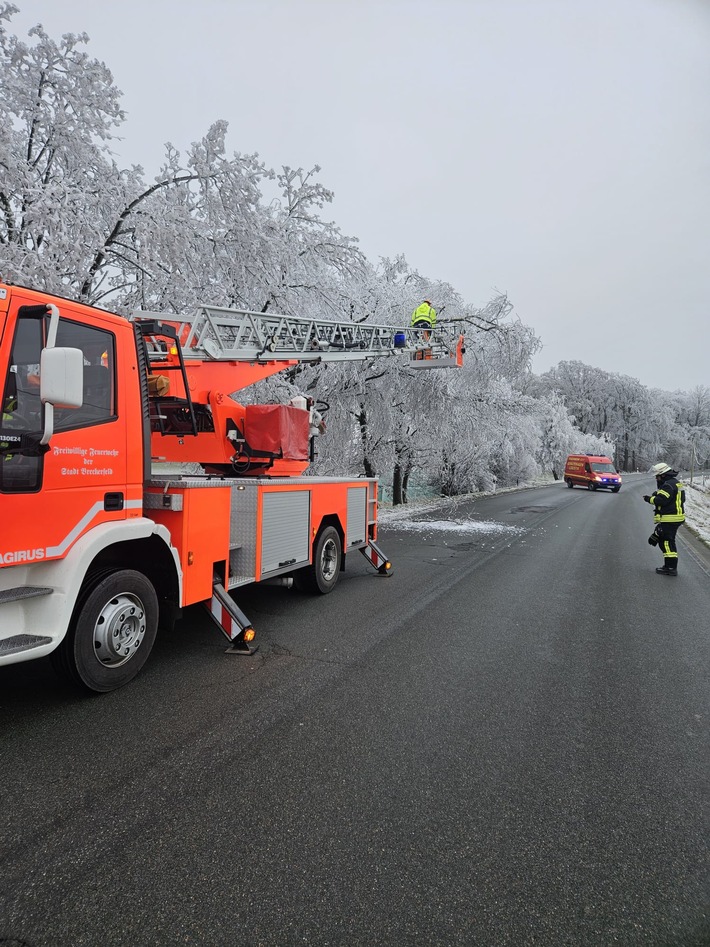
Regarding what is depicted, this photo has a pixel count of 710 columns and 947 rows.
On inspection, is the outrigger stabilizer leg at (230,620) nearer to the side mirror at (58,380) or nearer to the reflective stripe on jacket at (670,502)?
the side mirror at (58,380)

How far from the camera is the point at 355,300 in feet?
49.7

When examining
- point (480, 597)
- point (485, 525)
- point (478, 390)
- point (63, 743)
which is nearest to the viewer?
point (63, 743)

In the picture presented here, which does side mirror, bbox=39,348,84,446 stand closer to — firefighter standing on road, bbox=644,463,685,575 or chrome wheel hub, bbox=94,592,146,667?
chrome wheel hub, bbox=94,592,146,667

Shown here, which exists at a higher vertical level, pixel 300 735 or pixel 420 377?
pixel 420 377

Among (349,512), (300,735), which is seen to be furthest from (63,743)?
(349,512)

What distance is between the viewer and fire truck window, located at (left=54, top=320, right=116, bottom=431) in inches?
136

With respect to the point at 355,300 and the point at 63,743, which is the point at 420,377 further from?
the point at 63,743

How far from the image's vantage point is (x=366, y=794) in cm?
269

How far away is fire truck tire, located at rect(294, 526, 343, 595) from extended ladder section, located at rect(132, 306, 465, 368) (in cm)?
236

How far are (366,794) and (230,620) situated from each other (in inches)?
87.3

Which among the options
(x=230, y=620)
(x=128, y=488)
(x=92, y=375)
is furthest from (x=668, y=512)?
(x=92, y=375)

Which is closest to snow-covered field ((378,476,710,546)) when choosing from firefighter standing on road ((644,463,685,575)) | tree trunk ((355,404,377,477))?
tree trunk ((355,404,377,477))

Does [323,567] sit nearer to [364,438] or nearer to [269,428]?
[269,428]

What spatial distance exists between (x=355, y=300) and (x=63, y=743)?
45.3 feet
